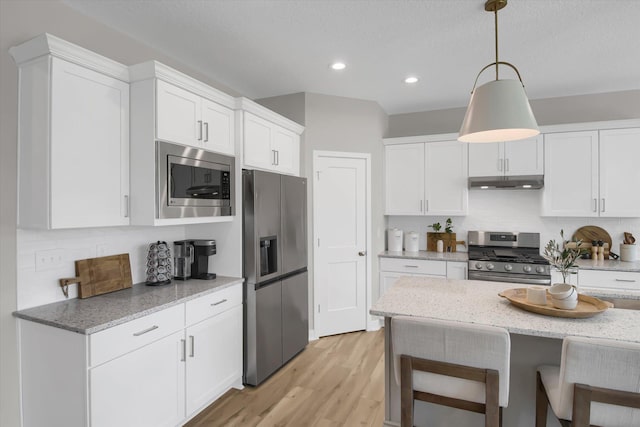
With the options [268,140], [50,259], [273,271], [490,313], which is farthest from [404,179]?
[50,259]

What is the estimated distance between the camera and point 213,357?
2.51 m

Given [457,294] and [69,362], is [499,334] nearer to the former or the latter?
[457,294]

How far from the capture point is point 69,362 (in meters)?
1.75

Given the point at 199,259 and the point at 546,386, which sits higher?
the point at 199,259

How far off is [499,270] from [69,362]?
3.73 metres

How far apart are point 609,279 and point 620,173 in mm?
1127

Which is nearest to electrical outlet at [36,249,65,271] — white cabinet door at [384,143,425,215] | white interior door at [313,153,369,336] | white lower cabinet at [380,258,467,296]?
white interior door at [313,153,369,336]

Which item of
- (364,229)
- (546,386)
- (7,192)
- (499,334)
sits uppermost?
(7,192)

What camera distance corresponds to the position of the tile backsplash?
385 cm

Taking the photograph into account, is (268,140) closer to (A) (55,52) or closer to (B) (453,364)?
(A) (55,52)

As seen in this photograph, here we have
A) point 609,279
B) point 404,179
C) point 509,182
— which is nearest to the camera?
point 609,279

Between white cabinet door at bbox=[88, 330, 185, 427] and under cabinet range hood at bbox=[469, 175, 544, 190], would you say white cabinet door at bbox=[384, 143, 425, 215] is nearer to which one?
under cabinet range hood at bbox=[469, 175, 544, 190]

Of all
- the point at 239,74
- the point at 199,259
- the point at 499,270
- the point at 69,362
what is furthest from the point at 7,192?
the point at 499,270

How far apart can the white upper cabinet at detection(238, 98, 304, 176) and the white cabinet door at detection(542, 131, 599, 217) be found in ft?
9.10
